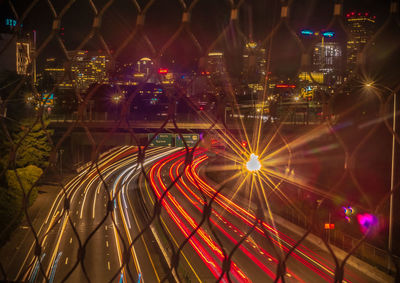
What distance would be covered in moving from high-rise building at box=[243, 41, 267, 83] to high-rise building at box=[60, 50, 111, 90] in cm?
48

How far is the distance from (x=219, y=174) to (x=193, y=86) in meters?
19.2

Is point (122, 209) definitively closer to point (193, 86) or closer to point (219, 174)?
point (219, 174)

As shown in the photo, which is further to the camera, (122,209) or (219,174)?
(219,174)

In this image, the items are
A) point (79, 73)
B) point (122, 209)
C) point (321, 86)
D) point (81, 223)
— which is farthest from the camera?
point (122, 209)

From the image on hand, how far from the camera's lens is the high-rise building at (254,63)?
3.71ft

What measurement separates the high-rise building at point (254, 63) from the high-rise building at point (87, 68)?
0.48 meters

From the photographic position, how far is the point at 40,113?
127cm

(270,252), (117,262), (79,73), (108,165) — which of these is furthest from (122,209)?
(79,73)

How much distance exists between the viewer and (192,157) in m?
1.13

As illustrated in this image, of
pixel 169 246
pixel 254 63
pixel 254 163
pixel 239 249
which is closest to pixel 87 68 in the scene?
pixel 254 63

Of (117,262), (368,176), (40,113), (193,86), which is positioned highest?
(193,86)

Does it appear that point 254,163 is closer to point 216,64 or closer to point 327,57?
point 327,57

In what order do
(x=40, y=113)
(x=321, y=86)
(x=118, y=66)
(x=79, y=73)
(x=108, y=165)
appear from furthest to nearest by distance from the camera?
(x=108, y=165) → (x=79, y=73) → (x=118, y=66) → (x=40, y=113) → (x=321, y=86)

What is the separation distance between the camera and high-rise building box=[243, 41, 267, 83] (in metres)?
1.13
